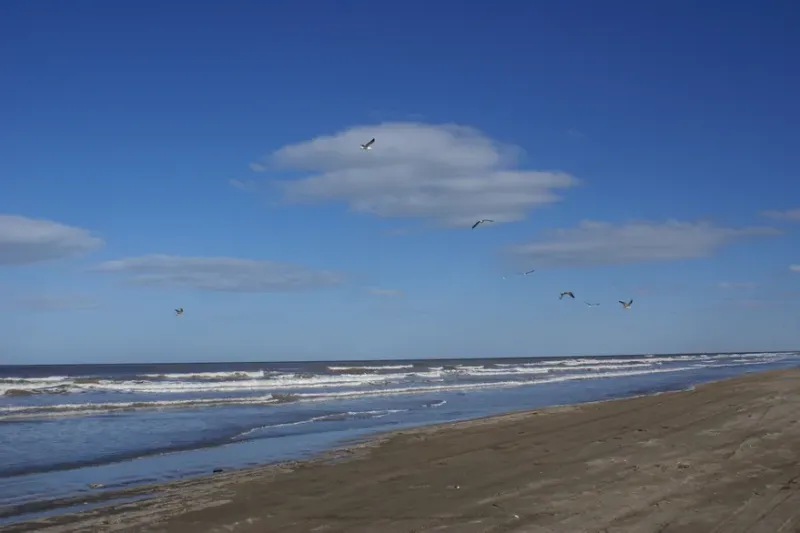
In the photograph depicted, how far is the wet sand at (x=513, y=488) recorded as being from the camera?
7.41 metres

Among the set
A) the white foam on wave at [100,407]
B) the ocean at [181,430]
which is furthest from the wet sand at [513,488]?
the white foam on wave at [100,407]

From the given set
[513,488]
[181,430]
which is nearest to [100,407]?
[181,430]

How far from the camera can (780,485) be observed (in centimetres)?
870

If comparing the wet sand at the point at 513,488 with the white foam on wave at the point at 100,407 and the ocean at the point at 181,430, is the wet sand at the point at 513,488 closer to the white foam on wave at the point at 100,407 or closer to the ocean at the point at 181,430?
the ocean at the point at 181,430

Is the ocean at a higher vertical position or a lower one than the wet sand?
lower

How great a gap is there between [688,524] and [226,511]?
5.34 meters

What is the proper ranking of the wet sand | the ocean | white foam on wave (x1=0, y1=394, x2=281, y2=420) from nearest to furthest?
the wet sand, the ocean, white foam on wave (x1=0, y1=394, x2=281, y2=420)

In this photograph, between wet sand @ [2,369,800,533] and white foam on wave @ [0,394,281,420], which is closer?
wet sand @ [2,369,800,533]

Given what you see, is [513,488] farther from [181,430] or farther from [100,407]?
[100,407]

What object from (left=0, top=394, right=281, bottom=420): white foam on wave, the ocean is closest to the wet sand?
the ocean

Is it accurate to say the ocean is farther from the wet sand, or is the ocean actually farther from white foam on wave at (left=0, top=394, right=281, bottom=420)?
the wet sand

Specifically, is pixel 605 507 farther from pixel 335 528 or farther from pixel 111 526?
pixel 111 526

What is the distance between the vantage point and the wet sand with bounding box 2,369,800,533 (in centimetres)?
741

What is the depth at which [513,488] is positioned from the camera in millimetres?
9008
